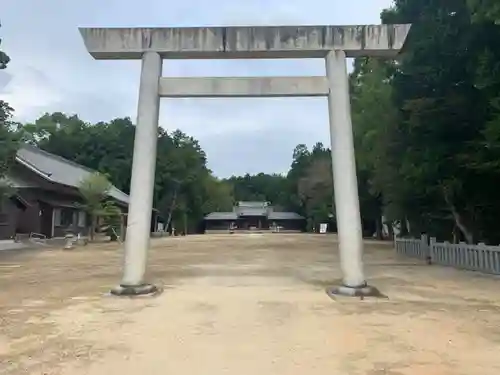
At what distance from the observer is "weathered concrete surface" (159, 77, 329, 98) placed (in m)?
9.47

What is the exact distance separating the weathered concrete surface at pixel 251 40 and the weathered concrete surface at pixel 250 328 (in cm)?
440

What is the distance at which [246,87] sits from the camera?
31.1 ft

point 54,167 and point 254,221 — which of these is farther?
point 254,221

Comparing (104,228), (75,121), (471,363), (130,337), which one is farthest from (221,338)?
(75,121)

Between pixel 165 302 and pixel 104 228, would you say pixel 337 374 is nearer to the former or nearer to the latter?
pixel 165 302

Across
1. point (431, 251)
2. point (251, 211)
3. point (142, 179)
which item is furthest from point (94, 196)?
point (251, 211)

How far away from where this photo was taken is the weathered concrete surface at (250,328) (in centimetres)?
479

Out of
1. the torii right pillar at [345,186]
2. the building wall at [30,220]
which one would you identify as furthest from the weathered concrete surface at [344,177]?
the building wall at [30,220]

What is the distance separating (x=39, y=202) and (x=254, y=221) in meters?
42.3

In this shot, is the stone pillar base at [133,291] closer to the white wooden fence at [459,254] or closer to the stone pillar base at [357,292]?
the stone pillar base at [357,292]

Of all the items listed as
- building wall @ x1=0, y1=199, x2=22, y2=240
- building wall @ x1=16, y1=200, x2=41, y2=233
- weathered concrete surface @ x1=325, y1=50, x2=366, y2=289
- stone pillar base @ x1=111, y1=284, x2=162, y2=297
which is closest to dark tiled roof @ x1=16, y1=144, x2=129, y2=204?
building wall @ x1=16, y1=200, x2=41, y2=233

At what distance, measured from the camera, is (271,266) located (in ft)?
47.1

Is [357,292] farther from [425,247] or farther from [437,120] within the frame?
[425,247]

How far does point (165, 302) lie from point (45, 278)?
500 centimetres
